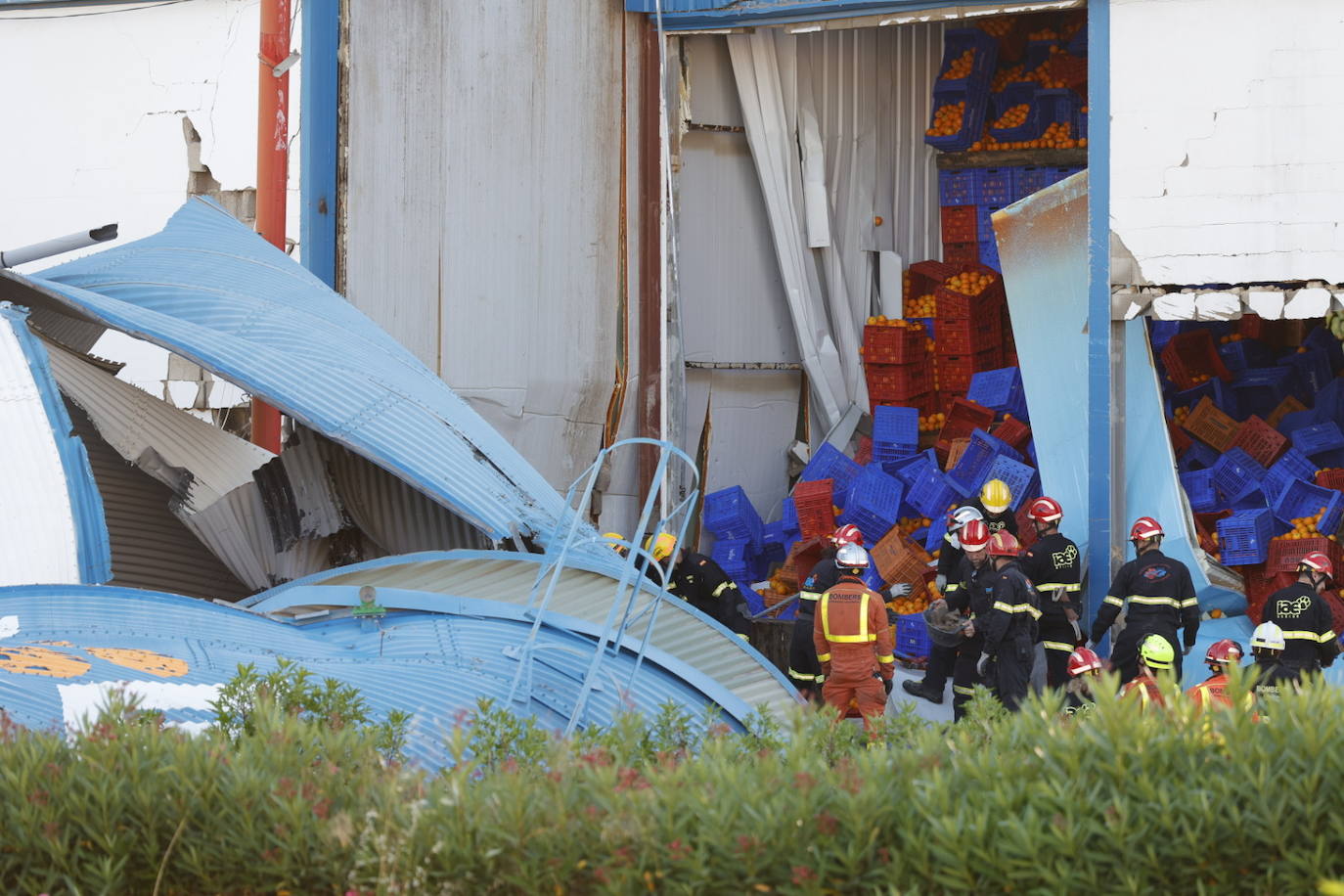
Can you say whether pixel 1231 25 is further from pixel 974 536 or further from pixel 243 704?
pixel 243 704

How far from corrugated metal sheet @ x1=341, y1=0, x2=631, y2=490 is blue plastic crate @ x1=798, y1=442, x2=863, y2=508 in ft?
7.31

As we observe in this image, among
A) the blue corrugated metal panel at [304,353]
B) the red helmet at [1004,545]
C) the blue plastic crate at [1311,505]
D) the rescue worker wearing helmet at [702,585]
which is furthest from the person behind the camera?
the blue plastic crate at [1311,505]

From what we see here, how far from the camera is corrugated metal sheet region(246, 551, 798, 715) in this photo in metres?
7.16

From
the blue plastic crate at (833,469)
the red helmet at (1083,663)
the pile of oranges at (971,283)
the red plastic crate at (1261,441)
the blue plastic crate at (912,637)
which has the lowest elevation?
the blue plastic crate at (912,637)

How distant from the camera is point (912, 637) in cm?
1190

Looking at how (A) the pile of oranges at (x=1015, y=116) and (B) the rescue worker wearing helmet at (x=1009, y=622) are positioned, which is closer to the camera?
(B) the rescue worker wearing helmet at (x=1009, y=622)

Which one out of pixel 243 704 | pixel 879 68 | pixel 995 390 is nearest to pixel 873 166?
pixel 879 68

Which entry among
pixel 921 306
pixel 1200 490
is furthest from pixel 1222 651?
pixel 921 306

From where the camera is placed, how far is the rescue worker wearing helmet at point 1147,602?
957 centimetres

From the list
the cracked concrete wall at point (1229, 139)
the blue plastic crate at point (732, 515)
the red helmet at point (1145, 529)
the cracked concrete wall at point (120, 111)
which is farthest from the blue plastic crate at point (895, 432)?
the cracked concrete wall at point (120, 111)

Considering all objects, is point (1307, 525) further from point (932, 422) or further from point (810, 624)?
point (932, 422)

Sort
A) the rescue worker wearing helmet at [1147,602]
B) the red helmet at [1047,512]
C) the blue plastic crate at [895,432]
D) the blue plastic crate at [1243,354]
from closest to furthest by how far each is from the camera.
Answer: the rescue worker wearing helmet at [1147,602] → the red helmet at [1047,512] → the blue plastic crate at [1243,354] → the blue plastic crate at [895,432]

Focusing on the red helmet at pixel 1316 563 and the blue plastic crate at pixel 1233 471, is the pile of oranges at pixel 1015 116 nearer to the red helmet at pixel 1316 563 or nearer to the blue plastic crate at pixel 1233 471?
the blue plastic crate at pixel 1233 471

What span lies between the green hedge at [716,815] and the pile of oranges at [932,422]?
11.3 metres
